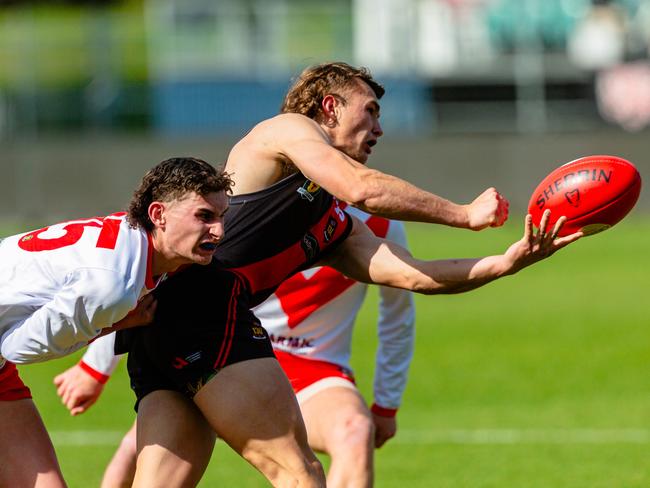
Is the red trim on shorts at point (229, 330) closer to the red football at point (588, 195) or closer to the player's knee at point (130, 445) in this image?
the red football at point (588, 195)

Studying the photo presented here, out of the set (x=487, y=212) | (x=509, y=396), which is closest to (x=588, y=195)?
(x=487, y=212)

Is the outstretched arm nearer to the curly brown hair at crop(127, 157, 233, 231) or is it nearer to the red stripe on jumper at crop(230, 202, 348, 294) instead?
the red stripe on jumper at crop(230, 202, 348, 294)

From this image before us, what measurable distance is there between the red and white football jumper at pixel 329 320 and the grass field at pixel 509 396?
1282 mm

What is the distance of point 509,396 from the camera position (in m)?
11.1

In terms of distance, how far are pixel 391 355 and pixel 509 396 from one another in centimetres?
445

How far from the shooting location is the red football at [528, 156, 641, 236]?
5207mm

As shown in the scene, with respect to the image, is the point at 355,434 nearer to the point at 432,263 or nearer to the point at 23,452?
the point at 432,263

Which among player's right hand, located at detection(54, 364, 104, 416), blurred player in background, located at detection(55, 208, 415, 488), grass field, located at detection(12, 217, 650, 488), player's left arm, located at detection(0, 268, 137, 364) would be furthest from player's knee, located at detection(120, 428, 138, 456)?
grass field, located at detection(12, 217, 650, 488)

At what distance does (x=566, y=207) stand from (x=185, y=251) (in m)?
1.49

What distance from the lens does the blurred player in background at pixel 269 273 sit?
5000mm

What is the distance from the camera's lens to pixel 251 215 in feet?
17.6

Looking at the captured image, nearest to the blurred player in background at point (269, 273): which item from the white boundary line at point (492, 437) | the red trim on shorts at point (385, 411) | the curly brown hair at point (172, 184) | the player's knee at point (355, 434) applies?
the curly brown hair at point (172, 184)

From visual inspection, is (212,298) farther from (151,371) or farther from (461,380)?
(461,380)

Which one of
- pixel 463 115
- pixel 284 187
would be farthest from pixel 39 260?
pixel 463 115
